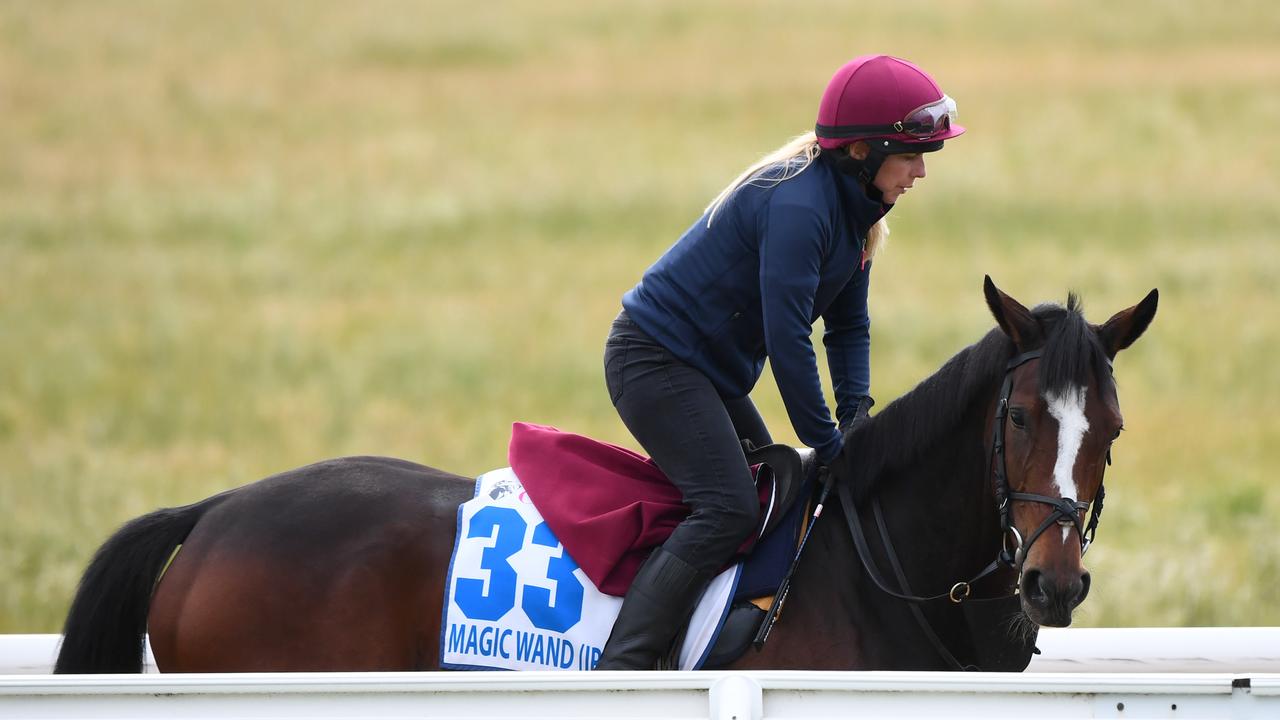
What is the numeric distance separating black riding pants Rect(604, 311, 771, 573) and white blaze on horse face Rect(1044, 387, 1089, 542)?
3.10 feet

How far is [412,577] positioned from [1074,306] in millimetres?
2224

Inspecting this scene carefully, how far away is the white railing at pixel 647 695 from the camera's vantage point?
3.55 meters

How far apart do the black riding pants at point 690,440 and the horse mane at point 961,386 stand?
1.39ft

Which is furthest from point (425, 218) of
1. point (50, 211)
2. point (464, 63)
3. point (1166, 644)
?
point (1166, 644)

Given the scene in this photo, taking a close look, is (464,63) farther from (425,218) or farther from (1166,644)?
(1166,644)

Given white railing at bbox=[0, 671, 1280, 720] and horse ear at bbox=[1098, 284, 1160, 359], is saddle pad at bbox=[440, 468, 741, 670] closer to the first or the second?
white railing at bbox=[0, 671, 1280, 720]

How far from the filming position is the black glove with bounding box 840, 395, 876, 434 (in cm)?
468

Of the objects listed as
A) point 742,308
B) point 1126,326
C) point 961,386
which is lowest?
point 961,386

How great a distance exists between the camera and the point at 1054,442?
3.97m

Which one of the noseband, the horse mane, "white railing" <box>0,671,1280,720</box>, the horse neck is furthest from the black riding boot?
the noseband

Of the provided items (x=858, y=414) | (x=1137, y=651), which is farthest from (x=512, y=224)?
(x=858, y=414)

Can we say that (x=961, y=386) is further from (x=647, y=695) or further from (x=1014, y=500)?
(x=647, y=695)

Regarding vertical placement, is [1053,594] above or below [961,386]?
below

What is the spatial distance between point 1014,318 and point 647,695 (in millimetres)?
1553
